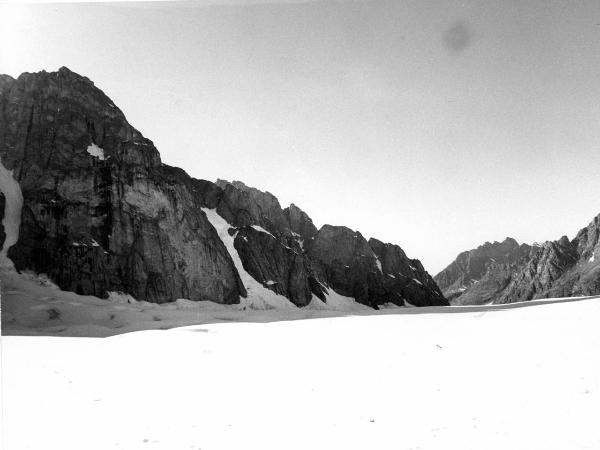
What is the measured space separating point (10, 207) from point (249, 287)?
4527cm

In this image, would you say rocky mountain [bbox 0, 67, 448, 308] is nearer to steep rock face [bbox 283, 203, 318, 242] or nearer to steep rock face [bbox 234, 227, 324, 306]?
steep rock face [bbox 234, 227, 324, 306]

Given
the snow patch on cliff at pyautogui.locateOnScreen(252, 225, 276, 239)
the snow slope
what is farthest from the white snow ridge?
the snow slope

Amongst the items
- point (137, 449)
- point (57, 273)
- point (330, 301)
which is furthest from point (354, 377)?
point (330, 301)

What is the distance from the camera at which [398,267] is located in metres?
143

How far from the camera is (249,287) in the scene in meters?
79.2

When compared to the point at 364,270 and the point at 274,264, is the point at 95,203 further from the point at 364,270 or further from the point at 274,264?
the point at 364,270

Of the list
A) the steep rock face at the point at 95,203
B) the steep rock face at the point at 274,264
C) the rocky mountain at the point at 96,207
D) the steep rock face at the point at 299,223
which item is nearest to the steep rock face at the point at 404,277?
the steep rock face at the point at 299,223

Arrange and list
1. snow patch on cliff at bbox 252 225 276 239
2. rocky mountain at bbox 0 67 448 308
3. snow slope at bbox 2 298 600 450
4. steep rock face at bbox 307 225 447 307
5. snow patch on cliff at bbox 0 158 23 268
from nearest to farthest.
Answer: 1. snow slope at bbox 2 298 600 450
2. snow patch on cliff at bbox 0 158 23 268
3. rocky mountain at bbox 0 67 448 308
4. snow patch on cliff at bbox 252 225 276 239
5. steep rock face at bbox 307 225 447 307

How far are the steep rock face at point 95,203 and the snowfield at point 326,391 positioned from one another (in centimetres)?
4202

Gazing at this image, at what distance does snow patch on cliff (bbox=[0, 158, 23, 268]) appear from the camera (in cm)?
5511

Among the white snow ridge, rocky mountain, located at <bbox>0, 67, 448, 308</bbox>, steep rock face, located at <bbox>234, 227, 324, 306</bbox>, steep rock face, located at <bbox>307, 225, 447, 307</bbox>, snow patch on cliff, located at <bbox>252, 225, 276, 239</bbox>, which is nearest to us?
rocky mountain, located at <bbox>0, 67, 448, 308</bbox>

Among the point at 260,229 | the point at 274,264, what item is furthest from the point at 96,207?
the point at 260,229

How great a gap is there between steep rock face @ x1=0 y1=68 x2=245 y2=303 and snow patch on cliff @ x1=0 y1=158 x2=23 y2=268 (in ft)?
3.47

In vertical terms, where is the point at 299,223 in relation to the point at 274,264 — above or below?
above
